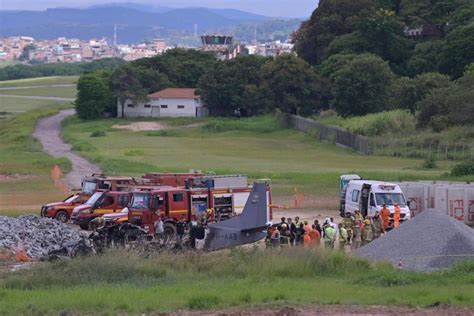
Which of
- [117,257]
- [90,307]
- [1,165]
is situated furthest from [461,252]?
[1,165]

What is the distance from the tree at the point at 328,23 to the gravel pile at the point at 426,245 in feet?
294

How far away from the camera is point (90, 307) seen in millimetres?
20812

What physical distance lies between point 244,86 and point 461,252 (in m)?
85.3

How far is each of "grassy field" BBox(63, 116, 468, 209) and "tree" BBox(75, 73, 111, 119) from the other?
215 inches

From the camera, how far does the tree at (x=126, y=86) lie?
389 feet

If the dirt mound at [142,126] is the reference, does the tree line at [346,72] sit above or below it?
above

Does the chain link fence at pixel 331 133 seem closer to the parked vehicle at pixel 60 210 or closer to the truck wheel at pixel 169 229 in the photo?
the parked vehicle at pixel 60 210

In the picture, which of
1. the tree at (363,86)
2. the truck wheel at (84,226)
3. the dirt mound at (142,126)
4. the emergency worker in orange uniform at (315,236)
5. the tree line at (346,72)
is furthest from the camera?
the dirt mound at (142,126)

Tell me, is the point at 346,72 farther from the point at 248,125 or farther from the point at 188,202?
the point at 188,202

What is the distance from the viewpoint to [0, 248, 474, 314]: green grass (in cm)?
2133

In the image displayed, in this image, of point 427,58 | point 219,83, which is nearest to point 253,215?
point 427,58

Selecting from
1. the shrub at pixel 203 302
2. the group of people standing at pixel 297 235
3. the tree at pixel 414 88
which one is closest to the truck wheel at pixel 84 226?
the group of people standing at pixel 297 235

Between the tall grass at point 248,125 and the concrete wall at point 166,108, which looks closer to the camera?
the tall grass at point 248,125

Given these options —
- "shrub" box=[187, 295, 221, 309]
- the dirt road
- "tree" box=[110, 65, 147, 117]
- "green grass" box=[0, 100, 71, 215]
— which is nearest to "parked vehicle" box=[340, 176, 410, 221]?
"green grass" box=[0, 100, 71, 215]
